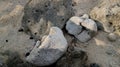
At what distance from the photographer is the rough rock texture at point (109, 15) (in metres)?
5.70

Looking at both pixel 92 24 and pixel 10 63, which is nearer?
pixel 10 63

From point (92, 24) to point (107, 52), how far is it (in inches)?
28.7

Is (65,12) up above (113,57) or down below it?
above

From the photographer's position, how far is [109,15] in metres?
5.76

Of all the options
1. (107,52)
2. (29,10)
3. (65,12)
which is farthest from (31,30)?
(107,52)

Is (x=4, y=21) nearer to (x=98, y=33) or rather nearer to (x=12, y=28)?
(x=12, y=28)

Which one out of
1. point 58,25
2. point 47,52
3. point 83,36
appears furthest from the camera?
point 58,25

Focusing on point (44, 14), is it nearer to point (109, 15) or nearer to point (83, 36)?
point (83, 36)

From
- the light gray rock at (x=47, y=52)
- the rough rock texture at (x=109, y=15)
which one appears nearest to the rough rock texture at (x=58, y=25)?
the rough rock texture at (x=109, y=15)

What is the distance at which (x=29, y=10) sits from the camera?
229 inches

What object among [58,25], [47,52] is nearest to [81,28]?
[58,25]

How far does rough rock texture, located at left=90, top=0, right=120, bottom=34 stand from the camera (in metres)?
5.70

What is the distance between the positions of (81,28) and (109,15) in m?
0.75

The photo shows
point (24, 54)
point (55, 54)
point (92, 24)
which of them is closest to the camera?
point (55, 54)
